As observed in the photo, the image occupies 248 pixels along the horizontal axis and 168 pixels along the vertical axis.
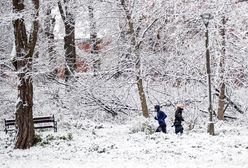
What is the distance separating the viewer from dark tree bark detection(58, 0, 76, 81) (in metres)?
27.6

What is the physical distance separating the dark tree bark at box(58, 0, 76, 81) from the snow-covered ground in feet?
27.0

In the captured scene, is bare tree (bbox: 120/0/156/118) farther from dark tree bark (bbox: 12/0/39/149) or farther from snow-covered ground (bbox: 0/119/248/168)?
dark tree bark (bbox: 12/0/39/149)

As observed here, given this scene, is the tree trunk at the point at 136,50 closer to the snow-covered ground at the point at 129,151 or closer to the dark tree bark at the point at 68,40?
the snow-covered ground at the point at 129,151

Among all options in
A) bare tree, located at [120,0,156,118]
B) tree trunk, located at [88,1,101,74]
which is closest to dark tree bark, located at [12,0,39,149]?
bare tree, located at [120,0,156,118]

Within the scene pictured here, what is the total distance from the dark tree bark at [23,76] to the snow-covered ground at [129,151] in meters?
0.62

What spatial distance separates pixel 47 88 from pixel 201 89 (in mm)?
9176

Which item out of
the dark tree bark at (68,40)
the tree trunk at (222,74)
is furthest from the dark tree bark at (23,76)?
the tree trunk at (222,74)

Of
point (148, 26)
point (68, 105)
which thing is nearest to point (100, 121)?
point (68, 105)

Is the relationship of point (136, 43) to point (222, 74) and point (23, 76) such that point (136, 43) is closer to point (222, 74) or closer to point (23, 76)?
point (222, 74)

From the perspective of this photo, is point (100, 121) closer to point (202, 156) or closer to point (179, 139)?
point (179, 139)

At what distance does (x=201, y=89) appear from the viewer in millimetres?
26016

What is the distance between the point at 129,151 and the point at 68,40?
15.9 m

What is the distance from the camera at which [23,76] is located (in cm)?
1823

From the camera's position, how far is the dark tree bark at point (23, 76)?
59.2ft
